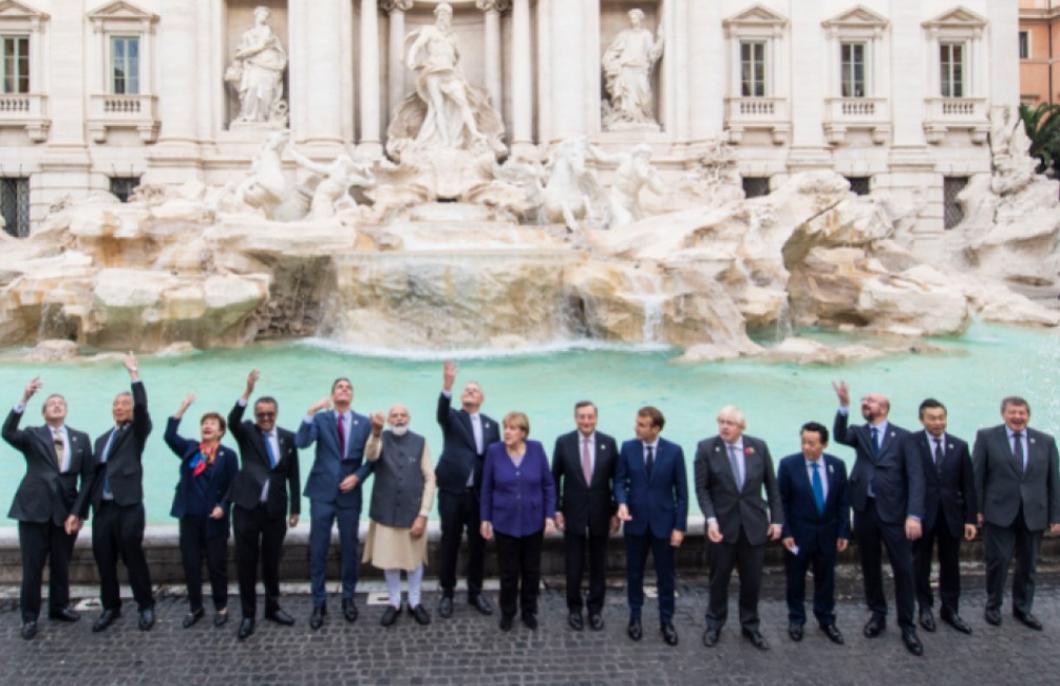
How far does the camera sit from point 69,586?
5000 millimetres

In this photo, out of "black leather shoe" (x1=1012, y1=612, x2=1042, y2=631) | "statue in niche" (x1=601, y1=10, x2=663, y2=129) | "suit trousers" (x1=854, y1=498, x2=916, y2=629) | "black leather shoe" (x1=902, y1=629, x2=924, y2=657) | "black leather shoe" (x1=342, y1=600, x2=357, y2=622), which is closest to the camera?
"black leather shoe" (x1=902, y1=629, x2=924, y2=657)

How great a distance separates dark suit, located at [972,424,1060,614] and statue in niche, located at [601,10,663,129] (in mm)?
17320

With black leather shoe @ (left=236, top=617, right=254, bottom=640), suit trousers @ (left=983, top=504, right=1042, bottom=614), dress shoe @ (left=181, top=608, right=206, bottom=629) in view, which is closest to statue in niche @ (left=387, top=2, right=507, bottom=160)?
dress shoe @ (left=181, top=608, right=206, bottom=629)

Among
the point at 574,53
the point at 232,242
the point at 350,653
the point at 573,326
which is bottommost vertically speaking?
the point at 350,653

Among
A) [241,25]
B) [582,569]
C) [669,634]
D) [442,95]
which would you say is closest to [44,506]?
[582,569]

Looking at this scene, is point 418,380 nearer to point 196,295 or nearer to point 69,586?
point 196,295

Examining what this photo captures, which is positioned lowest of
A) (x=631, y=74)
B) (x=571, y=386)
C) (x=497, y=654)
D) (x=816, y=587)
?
(x=497, y=654)

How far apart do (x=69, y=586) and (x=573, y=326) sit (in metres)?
Answer: 9.53

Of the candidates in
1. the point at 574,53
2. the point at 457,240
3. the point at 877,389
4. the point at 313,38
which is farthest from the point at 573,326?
the point at 313,38

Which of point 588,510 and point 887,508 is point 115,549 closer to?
point 588,510

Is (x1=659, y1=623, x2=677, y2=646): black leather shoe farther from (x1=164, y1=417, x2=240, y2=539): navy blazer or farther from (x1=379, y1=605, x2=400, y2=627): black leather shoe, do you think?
(x1=164, y1=417, x2=240, y2=539): navy blazer

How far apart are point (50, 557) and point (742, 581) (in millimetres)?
3552

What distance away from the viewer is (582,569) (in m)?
4.75

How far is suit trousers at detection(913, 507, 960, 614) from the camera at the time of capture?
4703mm
